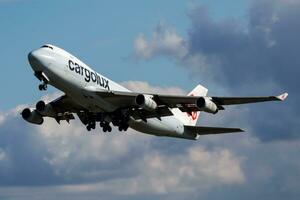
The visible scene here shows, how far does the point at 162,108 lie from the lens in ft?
260

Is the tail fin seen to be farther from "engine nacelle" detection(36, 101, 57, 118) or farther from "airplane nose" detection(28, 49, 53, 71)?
"airplane nose" detection(28, 49, 53, 71)

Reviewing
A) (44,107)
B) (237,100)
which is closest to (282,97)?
(237,100)

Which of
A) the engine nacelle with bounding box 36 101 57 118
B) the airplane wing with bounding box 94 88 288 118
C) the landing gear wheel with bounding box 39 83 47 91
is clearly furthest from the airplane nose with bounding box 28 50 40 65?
the engine nacelle with bounding box 36 101 57 118

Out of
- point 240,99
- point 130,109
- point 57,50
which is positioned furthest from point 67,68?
point 240,99

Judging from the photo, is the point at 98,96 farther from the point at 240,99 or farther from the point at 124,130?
the point at 240,99


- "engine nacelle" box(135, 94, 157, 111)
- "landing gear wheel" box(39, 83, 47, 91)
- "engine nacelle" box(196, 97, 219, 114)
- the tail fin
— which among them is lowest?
"landing gear wheel" box(39, 83, 47, 91)

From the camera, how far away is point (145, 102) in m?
75.8

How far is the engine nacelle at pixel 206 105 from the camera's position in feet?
247

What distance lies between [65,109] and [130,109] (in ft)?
21.3

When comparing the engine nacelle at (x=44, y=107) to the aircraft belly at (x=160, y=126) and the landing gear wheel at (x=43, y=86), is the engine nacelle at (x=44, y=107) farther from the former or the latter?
the landing gear wheel at (x=43, y=86)

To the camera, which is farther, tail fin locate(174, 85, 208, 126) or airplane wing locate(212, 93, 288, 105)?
tail fin locate(174, 85, 208, 126)

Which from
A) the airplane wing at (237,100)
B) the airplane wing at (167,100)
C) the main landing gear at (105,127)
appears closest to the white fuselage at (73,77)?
the airplane wing at (167,100)

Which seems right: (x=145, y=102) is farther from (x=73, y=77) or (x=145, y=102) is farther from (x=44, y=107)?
(x=44, y=107)

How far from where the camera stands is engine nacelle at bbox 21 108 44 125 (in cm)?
8456
